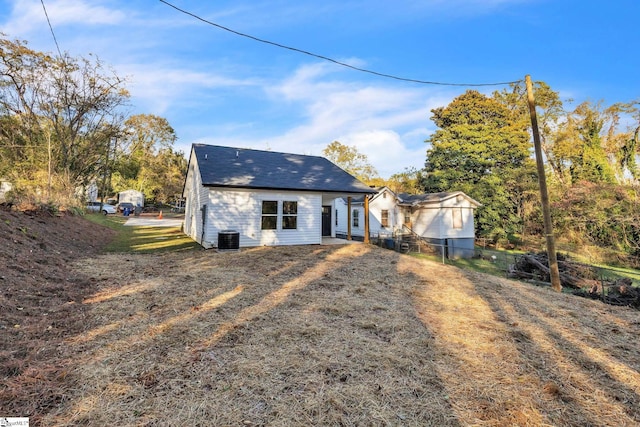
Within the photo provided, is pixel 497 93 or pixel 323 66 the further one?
pixel 497 93

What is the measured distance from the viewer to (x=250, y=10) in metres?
7.98

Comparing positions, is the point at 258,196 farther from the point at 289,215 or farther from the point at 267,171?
the point at 267,171

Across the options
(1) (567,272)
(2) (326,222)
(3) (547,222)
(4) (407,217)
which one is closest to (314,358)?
(3) (547,222)

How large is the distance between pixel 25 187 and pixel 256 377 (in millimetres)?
20365

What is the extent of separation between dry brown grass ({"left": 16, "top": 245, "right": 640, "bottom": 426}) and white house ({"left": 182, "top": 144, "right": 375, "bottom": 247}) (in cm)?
555

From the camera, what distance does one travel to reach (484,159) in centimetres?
2341

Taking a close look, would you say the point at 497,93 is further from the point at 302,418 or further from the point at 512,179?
the point at 302,418

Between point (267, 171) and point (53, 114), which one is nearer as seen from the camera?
point (267, 171)

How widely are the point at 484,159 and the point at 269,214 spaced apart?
19955 millimetres

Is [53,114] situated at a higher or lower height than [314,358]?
higher

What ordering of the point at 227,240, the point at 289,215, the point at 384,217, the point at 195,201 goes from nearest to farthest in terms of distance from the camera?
the point at 227,240
the point at 289,215
the point at 195,201
the point at 384,217

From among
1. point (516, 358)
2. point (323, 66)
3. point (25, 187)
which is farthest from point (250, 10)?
point (25, 187)

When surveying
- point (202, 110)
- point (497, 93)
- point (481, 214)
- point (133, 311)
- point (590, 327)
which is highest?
point (497, 93)

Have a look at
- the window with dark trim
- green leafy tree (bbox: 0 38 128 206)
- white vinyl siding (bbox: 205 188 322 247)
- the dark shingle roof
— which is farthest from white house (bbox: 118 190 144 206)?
the window with dark trim
